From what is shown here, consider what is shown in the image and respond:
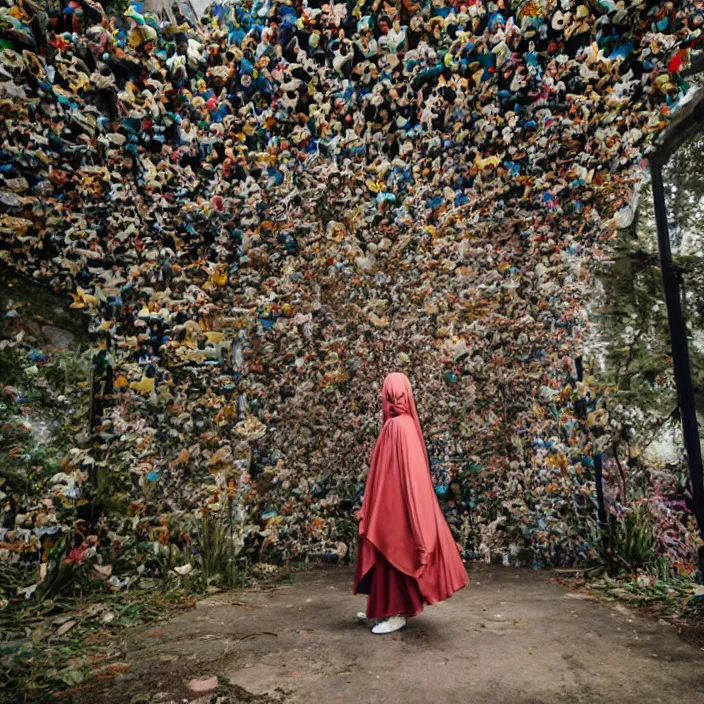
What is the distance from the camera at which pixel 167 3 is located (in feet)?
16.3

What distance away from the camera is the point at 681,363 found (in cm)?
413

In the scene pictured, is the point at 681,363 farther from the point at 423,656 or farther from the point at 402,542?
the point at 423,656

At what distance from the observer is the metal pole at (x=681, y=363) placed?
13.1ft

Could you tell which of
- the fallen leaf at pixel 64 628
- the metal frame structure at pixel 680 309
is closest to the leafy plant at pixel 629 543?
the metal frame structure at pixel 680 309

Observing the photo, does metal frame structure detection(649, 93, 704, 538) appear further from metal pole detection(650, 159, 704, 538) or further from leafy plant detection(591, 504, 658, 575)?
leafy plant detection(591, 504, 658, 575)

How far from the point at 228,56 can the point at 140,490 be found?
11.7 feet

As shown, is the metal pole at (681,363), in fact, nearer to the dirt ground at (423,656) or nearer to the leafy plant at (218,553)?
the dirt ground at (423,656)

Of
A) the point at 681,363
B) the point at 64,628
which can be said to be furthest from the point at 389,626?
the point at 681,363

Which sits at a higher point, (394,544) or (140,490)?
(140,490)

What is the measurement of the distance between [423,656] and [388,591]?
50cm

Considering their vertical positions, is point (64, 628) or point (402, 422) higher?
point (402, 422)

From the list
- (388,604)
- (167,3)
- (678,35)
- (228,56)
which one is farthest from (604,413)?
(167,3)

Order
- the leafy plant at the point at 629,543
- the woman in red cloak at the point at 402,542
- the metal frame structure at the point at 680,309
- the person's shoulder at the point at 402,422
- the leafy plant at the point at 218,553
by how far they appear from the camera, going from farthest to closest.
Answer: the leafy plant at the point at 218,553
the leafy plant at the point at 629,543
the metal frame structure at the point at 680,309
the person's shoulder at the point at 402,422
the woman in red cloak at the point at 402,542

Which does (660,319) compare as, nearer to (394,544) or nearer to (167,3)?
(394,544)
